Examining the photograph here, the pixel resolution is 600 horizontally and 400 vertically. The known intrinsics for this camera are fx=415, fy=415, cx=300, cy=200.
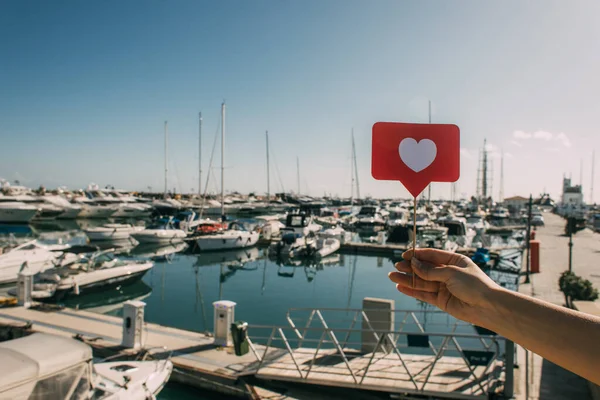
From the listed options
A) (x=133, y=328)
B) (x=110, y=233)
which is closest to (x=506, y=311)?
(x=133, y=328)

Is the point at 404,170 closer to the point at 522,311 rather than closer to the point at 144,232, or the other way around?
the point at 522,311

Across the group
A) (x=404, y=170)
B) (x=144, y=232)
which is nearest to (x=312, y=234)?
(x=144, y=232)

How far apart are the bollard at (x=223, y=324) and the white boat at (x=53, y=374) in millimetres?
3393

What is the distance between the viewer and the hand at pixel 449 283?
1.60m

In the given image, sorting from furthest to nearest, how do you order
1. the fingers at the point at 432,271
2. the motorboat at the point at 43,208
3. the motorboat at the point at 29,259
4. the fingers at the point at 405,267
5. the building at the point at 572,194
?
the building at the point at 572,194 → the motorboat at the point at 43,208 → the motorboat at the point at 29,259 → the fingers at the point at 405,267 → the fingers at the point at 432,271

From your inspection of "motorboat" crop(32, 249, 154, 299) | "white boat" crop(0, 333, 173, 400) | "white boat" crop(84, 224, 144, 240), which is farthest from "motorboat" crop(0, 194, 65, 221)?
"white boat" crop(0, 333, 173, 400)

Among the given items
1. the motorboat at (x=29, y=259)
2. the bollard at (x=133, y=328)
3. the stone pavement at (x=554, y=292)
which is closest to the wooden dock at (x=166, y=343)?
the bollard at (x=133, y=328)

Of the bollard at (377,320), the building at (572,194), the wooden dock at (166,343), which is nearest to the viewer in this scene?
the wooden dock at (166,343)

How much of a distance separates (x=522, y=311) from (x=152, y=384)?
339 inches

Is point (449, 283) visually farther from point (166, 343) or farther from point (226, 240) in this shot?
point (226, 240)

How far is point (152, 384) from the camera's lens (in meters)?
8.42

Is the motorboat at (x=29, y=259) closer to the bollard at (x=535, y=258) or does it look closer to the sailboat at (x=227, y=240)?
the sailboat at (x=227, y=240)

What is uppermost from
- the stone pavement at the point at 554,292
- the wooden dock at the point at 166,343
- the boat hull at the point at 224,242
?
the stone pavement at the point at 554,292

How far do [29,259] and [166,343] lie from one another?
14.9 metres
